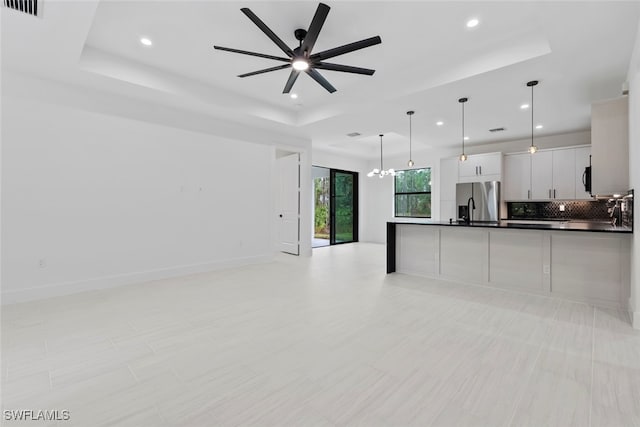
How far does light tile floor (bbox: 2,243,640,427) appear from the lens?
→ 164 cm

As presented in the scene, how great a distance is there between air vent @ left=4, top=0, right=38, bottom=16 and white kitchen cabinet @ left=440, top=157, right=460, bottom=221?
7.46 m

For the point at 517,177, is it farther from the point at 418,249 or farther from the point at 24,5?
the point at 24,5

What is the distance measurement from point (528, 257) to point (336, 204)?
568 centimetres

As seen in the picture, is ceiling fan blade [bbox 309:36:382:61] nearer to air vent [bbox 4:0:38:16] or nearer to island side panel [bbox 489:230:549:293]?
air vent [bbox 4:0:38:16]

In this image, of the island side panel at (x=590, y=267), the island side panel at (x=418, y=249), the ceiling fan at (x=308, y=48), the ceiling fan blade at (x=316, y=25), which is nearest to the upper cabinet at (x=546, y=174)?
the island side panel at (x=590, y=267)

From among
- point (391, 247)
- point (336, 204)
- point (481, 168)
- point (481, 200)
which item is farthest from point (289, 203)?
point (481, 168)

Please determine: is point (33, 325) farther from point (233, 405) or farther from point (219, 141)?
point (219, 141)

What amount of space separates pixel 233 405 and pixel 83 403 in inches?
34.3

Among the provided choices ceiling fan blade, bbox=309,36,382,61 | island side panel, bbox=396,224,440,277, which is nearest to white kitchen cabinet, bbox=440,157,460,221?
island side panel, bbox=396,224,440,277

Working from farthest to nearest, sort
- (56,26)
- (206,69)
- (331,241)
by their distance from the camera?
(331,241)
(206,69)
(56,26)

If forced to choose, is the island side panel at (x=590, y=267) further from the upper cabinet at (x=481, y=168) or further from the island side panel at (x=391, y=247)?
the upper cabinet at (x=481, y=168)

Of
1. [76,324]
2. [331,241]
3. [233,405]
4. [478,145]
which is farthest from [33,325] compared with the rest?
[478,145]

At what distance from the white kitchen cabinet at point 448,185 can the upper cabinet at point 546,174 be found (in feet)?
3.52

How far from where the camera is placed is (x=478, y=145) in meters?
7.34
